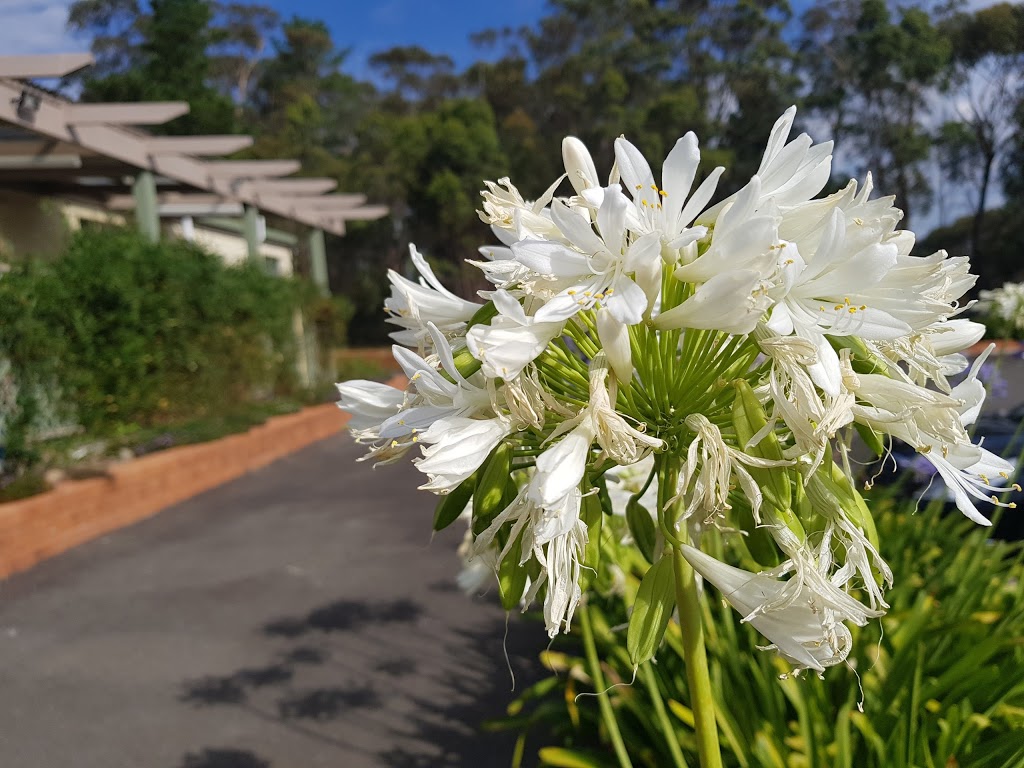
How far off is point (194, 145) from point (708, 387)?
30.9ft

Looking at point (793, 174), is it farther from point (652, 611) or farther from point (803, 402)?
point (652, 611)

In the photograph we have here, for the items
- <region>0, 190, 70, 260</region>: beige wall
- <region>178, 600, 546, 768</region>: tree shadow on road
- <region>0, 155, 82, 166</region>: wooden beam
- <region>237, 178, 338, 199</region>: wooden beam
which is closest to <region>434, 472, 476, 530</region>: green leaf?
<region>178, 600, 546, 768</region>: tree shadow on road

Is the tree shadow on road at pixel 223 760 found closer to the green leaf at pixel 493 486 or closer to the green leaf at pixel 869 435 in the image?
the green leaf at pixel 493 486

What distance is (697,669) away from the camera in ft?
3.19

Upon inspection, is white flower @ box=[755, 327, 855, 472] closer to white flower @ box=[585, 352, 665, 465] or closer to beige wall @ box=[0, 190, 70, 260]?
white flower @ box=[585, 352, 665, 465]

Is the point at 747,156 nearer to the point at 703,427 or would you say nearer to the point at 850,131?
the point at 850,131

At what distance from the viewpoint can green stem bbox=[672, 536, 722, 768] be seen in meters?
0.94

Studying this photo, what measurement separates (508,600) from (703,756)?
40cm

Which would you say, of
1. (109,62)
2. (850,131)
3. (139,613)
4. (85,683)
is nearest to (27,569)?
(139,613)

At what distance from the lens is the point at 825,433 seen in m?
0.78

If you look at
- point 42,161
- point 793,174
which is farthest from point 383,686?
point 42,161

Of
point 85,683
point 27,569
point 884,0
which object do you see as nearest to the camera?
point 85,683

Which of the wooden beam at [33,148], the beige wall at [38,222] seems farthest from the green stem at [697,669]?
the beige wall at [38,222]

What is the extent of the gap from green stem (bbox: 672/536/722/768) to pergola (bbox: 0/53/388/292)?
7160 mm
